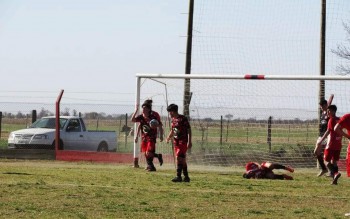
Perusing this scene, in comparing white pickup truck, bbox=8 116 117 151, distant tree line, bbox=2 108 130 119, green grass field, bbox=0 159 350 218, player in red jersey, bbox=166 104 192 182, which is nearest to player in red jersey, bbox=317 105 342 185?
green grass field, bbox=0 159 350 218

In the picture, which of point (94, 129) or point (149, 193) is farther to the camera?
point (94, 129)

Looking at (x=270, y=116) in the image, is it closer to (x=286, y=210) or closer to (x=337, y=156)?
(x=337, y=156)

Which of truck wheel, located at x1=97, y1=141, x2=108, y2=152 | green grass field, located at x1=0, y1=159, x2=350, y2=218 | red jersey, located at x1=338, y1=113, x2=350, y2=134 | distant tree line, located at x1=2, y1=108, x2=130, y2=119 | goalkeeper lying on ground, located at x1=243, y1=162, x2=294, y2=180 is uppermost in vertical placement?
distant tree line, located at x1=2, y1=108, x2=130, y2=119

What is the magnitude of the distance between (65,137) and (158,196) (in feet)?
56.5

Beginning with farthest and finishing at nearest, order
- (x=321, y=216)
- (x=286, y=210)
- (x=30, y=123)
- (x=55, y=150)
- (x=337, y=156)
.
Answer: (x=30, y=123) → (x=55, y=150) → (x=337, y=156) → (x=286, y=210) → (x=321, y=216)

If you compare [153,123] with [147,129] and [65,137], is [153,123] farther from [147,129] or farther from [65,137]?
[65,137]

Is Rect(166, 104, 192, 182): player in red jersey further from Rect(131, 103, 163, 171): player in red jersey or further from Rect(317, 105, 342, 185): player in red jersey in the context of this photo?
Rect(131, 103, 163, 171): player in red jersey

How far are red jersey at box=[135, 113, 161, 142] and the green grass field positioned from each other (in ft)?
5.00

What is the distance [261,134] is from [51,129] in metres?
8.57

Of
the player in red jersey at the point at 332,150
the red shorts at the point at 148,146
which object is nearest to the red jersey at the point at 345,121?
the player in red jersey at the point at 332,150

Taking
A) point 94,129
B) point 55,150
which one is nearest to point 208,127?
point 55,150

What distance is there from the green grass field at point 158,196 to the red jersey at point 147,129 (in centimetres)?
152

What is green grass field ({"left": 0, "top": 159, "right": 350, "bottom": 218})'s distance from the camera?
44.6 feet

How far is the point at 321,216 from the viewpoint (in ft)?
44.4
